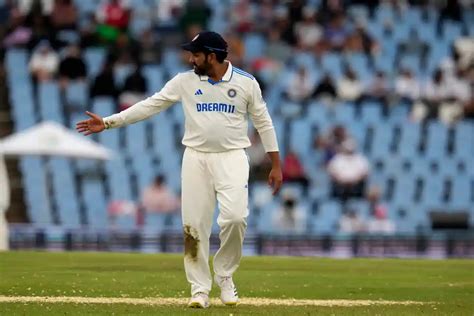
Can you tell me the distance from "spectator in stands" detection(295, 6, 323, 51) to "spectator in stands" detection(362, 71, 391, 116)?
4.72ft

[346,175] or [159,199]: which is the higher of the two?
[346,175]

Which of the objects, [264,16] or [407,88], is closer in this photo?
[407,88]

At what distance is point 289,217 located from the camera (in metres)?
24.5

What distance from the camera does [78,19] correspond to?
94.7 ft

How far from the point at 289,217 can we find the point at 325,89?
11.8 feet

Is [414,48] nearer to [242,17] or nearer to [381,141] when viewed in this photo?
[381,141]

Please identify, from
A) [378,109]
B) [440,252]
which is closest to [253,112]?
[440,252]

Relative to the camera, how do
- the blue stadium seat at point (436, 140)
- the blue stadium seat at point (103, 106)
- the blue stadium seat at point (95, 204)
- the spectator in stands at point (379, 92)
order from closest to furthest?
the blue stadium seat at point (95, 204)
the blue stadium seat at point (103, 106)
the blue stadium seat at point (436, 140)
the spectator in stands at point (379, 92)

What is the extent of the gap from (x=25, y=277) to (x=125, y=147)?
12.0m

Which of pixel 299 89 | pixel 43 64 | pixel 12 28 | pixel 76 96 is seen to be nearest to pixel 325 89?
pixel 299 89

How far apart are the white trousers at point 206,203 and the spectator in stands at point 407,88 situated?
1650 centimetres

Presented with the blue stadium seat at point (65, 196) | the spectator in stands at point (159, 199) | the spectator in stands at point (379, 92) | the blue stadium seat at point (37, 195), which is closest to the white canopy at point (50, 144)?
the blue stadium seat at point (37, 195)

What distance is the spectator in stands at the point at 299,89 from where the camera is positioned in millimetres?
27266

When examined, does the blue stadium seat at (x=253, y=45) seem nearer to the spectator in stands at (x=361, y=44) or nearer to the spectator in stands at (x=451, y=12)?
the spectator in stands at (x=361, y=44)
